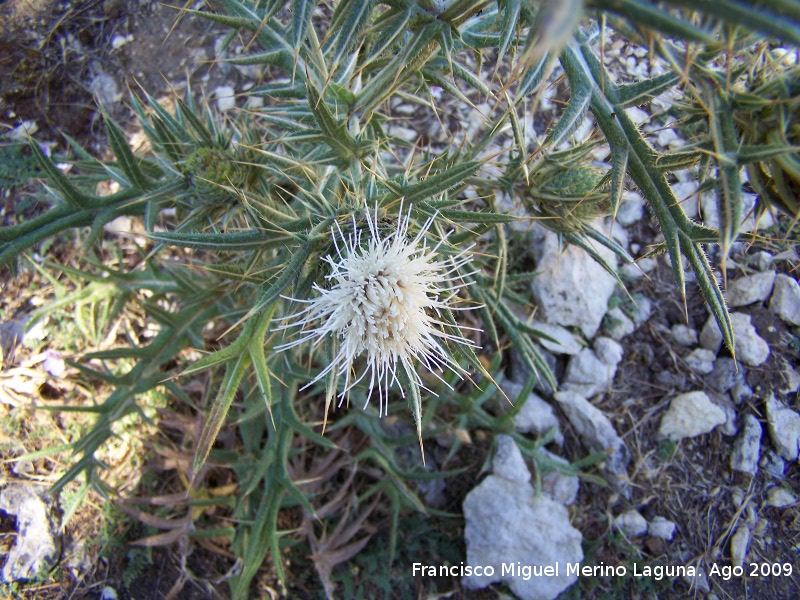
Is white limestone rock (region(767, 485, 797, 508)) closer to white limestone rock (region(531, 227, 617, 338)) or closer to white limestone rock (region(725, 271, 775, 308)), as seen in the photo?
white limestone rock (region(725, 271, 775, 308))

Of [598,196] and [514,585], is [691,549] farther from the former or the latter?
[598,196]

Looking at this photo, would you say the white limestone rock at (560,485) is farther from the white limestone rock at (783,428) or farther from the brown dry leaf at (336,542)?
the white limestone rock at (783,428)

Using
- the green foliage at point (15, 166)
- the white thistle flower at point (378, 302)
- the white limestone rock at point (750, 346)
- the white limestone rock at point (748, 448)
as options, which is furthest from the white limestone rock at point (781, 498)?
the green foliage at point (15, 166)

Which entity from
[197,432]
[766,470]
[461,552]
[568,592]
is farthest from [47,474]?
[766,470]

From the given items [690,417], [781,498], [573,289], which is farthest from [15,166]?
[781,498]

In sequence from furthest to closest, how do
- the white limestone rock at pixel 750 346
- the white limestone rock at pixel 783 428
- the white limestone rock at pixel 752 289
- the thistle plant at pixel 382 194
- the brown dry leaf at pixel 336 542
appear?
the white limestone rock at pixel 752 289, the white limestone rock at pixel 750 346, the white limestone rock at pixel 783 428, the brown dry leaf at pixel 336 542, the thistle plant at pixel 382 194
